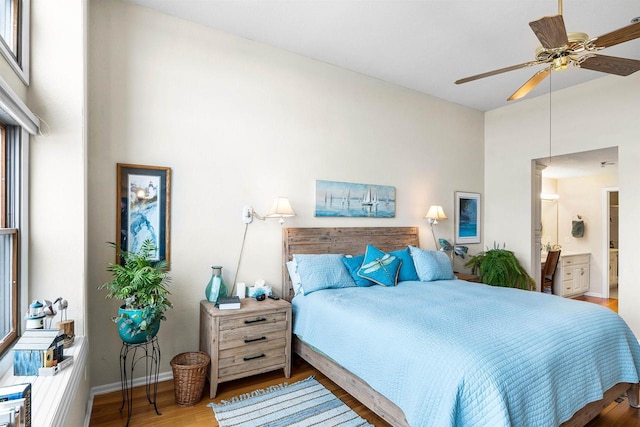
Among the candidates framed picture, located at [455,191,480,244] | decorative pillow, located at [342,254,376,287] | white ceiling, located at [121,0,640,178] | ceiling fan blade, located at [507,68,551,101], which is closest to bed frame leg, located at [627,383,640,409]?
decorative pillow, located at [342,254,376,287]

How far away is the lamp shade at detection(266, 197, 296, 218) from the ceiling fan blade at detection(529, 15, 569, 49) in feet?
7.14

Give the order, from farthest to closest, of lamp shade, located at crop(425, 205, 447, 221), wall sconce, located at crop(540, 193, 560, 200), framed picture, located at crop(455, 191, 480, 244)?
wall sconce, located at crop(540, 193, 560, 200) < framed picture, located at crop(455, 191, 480, 244) < lamp shade, located at crop(425, 205, 447, 221)

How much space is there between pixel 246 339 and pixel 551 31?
112 inches

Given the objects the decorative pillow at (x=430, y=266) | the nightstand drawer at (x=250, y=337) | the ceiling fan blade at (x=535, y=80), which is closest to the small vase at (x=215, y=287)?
the nightstand drawer at (x=250, y=337)

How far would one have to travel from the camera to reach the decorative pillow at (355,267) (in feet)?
10.7

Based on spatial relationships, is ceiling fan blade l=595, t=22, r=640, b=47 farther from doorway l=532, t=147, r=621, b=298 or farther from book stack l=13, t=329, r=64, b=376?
doorway l=532, t=147, r=621, b=298

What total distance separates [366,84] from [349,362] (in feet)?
10.1

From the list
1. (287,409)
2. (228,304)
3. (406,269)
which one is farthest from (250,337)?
(406,269)

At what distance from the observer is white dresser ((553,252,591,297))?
19.2 ft

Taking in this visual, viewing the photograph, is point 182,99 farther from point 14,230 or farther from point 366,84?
point 366,84

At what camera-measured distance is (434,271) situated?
357 centimetres

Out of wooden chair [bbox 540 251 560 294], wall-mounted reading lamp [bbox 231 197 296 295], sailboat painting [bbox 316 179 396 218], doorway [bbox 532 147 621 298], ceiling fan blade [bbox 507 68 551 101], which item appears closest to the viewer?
ceiling fan blade [bbox 507 68 551 101]

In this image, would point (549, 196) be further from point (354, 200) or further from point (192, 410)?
point (192, 410)

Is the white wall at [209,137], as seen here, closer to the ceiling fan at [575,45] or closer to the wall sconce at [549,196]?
the ceiling fan at [575,45]
